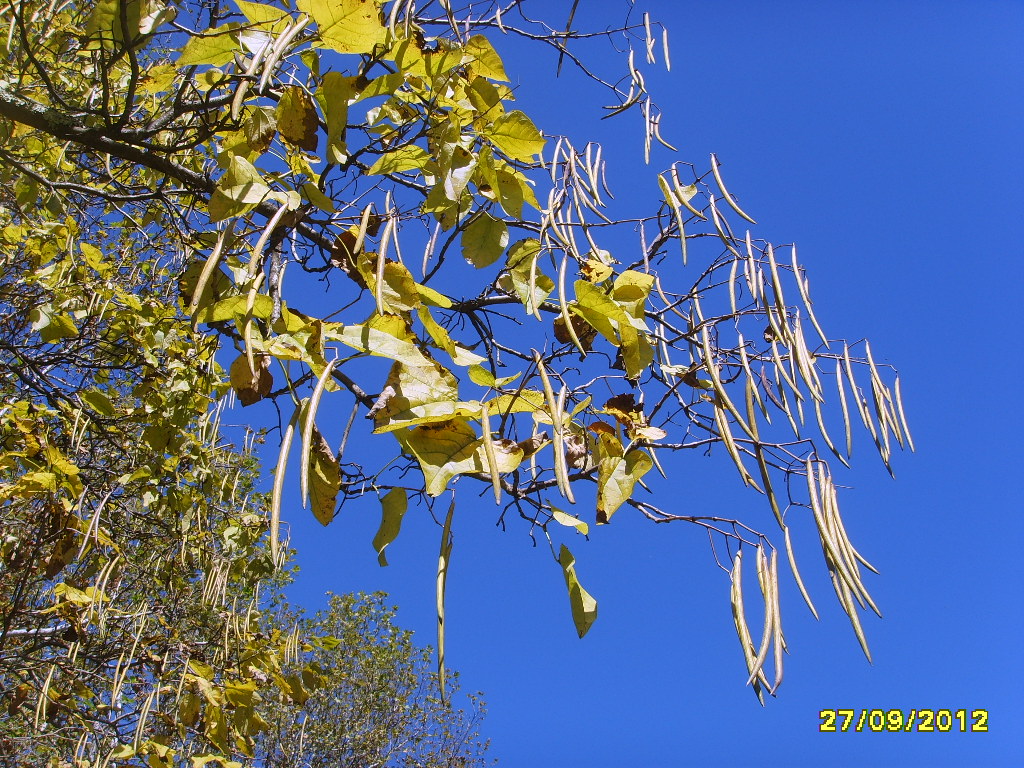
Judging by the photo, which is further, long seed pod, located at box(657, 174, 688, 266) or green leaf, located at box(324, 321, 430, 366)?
long seed pod, located at box(657, 174, 688, 266)

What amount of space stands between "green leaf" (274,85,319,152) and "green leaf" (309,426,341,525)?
38 centimetres

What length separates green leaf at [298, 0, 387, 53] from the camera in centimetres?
88

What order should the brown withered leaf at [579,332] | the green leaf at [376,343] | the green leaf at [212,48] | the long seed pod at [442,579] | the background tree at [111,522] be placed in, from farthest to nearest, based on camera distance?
the background tree at [111,522] → the brown withered leaf at [579,332] → the green leaf at [212,48] → the green leaf at [376,343] → the long seed pod at [442,579]

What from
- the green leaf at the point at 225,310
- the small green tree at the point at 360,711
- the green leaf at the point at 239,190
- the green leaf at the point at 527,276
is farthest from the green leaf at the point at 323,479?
the small green tree at the point at 360,711

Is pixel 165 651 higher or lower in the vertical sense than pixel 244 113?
lower

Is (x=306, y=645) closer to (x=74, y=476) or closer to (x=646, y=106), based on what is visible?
(x=74, y=476)

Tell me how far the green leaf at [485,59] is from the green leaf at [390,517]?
0.65 metres

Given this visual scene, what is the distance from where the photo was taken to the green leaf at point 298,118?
0.94 m

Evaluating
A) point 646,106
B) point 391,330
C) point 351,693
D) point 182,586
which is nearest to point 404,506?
point 391,330

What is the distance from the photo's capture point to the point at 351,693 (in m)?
7.48

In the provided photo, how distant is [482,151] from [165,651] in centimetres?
196

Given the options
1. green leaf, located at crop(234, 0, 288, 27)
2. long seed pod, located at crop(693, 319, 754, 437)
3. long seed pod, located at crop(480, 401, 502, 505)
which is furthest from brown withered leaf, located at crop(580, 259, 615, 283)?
green leaf, located at crop(234, 0, 288, 27)

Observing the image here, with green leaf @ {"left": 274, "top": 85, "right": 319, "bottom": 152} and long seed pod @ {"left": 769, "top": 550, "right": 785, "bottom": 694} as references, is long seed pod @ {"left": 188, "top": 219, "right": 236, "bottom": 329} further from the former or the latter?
long seed pod @ {"left": 769, "top": 550, "right": 785, "bottom": 694}

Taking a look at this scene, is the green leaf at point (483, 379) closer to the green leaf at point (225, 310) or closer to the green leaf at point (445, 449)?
the green leaf at point (445, 449)
